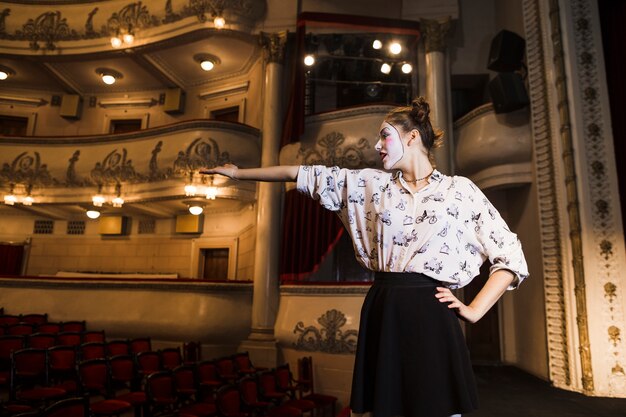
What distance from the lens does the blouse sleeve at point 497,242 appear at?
1154mm

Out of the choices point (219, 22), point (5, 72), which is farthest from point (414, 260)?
point (5, 72)

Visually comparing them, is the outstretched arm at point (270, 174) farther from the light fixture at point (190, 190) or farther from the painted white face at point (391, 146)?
the light fixture at point (190, 190)

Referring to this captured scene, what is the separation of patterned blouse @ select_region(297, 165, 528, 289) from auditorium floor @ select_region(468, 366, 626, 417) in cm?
329

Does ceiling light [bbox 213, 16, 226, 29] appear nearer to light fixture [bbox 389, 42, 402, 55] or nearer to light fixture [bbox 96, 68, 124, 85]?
light fixture [bbox 389, 42, 402, 55]

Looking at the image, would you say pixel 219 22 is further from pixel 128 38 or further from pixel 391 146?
pixel 391 146

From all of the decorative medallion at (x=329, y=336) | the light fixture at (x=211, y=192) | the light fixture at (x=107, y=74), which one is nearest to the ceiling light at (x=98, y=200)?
the light fixture at (x=211, y=192)

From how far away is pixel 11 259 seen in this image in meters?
10.2

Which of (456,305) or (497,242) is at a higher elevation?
(497,242)

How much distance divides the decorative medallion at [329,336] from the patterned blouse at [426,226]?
4899 mm

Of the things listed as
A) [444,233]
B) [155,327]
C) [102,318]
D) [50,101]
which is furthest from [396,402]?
A: [50,101]

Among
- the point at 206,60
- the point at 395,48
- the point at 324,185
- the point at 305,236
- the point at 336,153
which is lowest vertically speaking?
the point at 324,185

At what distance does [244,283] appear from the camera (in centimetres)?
731

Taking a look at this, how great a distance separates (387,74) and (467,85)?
1510 millimetres

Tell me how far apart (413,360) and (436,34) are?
738cm
